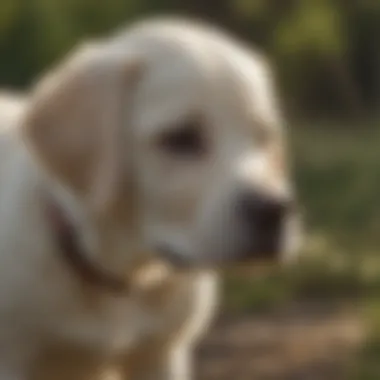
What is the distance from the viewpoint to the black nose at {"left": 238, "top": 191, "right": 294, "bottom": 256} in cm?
202

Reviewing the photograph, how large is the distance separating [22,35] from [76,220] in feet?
4.38

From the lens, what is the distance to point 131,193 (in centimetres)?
211

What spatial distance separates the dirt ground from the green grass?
0.05 metres

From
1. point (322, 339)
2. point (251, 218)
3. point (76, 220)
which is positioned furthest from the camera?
point (322, 339)

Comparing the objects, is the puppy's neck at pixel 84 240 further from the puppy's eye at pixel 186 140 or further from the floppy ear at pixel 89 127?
the puppy's eye at pixel 186 140

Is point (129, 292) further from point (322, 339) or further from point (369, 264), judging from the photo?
point (369, 264)

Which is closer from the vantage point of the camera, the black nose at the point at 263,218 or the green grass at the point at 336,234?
the black nose at the point at 263,218

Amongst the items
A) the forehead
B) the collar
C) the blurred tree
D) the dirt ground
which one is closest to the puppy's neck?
the collar

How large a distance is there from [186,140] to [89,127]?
0.46ft

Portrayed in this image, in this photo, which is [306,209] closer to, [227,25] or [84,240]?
[227,25]

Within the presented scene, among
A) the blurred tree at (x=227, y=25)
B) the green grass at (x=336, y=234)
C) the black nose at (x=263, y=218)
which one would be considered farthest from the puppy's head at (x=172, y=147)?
the blurred tree at (x=227, y=25)

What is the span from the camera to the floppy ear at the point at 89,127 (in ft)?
6.87

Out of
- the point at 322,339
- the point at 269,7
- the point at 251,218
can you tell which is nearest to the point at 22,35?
the point at 269,7

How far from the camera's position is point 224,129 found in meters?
2.07
